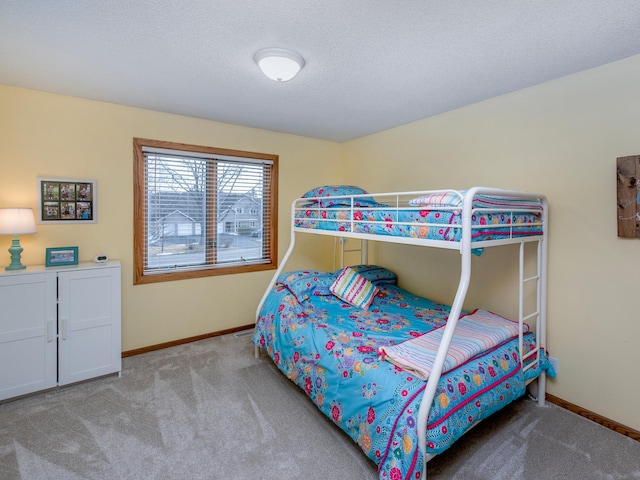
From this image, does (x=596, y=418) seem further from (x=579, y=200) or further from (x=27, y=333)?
(x=27, y=333)

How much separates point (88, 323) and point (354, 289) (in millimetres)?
2159

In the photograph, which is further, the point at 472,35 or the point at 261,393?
the point at 261,393

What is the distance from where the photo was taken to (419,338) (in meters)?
1.95

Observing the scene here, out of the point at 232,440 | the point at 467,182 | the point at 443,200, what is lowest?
the point at 232,440

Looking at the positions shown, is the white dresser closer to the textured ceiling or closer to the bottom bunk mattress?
the bottom bunk mattress

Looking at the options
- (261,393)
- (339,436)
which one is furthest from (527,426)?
(261,393)

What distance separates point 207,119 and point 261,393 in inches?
103

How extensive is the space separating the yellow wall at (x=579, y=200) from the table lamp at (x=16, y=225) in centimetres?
347

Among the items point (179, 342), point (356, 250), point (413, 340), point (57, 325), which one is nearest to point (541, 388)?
point (413, 340)

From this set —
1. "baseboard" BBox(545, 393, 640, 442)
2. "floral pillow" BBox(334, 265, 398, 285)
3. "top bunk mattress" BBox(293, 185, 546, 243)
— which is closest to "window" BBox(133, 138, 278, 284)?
"floral pillow" BBox(334, 265, 398, 285)

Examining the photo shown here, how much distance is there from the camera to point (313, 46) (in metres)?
1.80

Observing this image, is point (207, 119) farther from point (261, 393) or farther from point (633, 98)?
point (633, 98)

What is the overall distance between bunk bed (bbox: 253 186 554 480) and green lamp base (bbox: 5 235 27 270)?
1.84 metres

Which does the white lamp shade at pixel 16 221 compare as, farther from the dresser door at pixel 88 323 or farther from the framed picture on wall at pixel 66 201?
the dresser door at pixel 88 323
